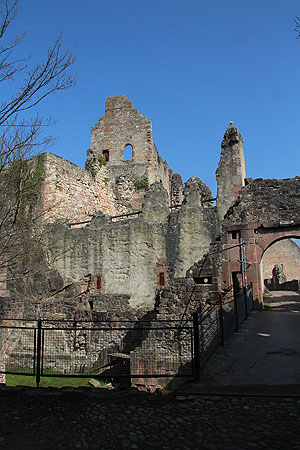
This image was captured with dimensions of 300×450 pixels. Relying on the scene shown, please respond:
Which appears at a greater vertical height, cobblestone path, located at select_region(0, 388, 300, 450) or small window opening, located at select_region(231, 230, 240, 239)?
small window opening, located at select_region(231, 230, 240, 239)

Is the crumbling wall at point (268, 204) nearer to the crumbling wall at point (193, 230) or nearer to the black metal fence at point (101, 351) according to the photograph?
the crumbling wall at point (193, 230)

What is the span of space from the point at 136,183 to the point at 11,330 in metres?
18.5

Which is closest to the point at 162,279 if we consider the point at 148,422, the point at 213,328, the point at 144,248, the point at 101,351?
the point at 144,248

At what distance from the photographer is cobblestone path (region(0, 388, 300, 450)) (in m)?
4.31

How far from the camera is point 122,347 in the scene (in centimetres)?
1395

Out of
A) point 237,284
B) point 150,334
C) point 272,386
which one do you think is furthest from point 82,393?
point 237,284

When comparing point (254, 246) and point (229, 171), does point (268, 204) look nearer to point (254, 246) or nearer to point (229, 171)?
point (254, 246)

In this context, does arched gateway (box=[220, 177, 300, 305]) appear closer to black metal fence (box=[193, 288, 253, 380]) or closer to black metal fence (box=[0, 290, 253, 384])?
black metal fence (box=[0, 290, 253, 384])

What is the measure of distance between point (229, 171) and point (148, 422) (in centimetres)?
1439

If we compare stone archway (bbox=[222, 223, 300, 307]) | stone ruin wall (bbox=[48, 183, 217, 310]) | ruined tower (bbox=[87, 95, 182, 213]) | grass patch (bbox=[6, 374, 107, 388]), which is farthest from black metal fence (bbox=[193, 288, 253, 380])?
ruined tower (bbox=[87, 95, 182, 213])

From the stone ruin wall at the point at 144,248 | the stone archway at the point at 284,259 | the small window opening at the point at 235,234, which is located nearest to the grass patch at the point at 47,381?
the stone ruin wall at the point at 144,248

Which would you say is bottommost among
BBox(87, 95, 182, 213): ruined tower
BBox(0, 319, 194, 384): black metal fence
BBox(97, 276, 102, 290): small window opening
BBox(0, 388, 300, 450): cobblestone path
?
BBox(0, 319, 194, 384): black metal fence

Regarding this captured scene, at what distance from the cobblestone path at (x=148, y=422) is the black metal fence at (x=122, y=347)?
157 centimetres

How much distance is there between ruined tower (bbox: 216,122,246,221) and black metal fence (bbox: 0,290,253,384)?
516 centimetres
